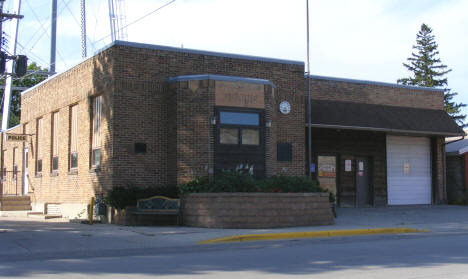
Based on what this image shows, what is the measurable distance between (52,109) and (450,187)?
1943 cm

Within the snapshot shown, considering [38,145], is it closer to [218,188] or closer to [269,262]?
[218,188]

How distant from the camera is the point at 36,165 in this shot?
86.6ft

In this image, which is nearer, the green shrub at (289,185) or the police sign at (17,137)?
the green shrub at (289,185)

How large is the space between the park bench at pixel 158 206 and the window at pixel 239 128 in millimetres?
2698

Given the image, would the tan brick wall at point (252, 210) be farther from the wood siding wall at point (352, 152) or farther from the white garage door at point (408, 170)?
the white garage door at point (408, 170)

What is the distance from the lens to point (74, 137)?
74.5 ft

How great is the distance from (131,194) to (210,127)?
336 cm

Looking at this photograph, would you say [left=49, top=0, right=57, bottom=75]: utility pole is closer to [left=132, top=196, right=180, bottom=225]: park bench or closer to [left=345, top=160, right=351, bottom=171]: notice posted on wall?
[left=345, top=160, right=351, bottom=171]: notice posted on wall

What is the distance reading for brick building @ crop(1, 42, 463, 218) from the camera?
19.1m

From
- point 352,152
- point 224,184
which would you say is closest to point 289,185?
point 224,184

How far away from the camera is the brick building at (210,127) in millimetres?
19141

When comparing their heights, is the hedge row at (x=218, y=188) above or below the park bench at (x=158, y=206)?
above

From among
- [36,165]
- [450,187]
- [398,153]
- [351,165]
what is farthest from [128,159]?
[450,187]

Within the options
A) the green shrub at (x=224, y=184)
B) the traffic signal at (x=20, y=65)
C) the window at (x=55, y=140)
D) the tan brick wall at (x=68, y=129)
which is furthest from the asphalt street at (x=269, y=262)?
the window at (x=55, y=140)
